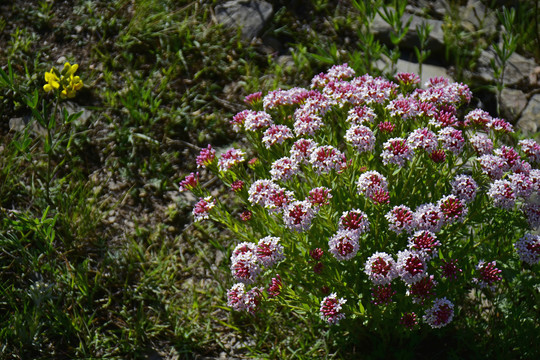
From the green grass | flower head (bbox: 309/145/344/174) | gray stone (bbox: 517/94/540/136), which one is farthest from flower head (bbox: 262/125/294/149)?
gray stone (bbox: 517/94/540/136)

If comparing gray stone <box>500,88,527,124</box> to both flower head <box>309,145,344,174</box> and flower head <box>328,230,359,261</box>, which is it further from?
flower head <box>328,230,359,261</box>

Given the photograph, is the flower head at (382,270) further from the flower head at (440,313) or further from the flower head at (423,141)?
the flower head at (423,141)

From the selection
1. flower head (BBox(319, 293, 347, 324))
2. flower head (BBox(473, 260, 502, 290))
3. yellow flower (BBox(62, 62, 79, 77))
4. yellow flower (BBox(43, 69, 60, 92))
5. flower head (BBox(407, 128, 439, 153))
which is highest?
flower head (BBox(407, 128, 439, 153))

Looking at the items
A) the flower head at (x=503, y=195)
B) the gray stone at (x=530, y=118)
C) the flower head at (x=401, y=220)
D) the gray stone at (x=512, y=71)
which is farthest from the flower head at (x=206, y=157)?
the gray stone at (x=512, y=71)

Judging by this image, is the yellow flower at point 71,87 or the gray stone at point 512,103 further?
the gray stone at point 512,103

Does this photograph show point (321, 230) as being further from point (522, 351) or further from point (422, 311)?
point (522, 351)

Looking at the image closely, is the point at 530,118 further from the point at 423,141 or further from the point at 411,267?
the point at 411,267
